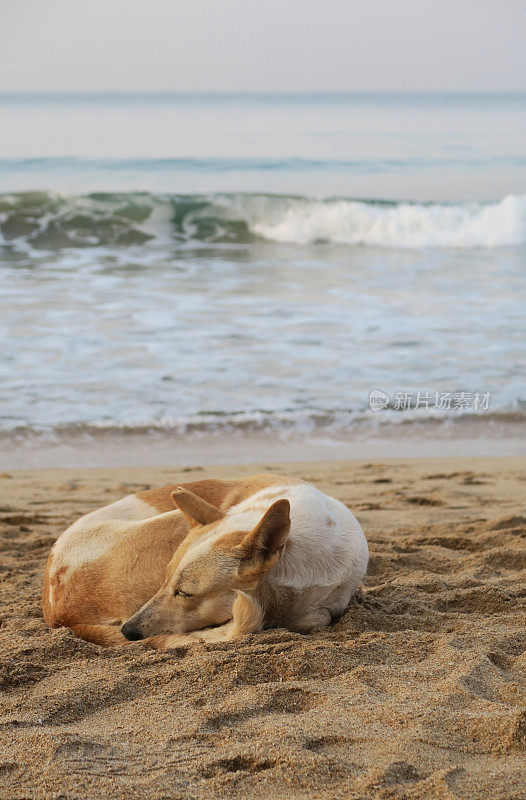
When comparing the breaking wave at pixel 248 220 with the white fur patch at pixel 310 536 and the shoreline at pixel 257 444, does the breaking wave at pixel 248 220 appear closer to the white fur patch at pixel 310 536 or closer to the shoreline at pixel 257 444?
the shoreline at pixel 257 444

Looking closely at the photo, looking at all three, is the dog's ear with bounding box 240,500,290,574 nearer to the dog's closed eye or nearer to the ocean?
the dog's closed eye

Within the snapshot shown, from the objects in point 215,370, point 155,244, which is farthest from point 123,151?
point 215,370

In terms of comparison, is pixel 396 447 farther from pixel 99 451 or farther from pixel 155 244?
pixel 155 244

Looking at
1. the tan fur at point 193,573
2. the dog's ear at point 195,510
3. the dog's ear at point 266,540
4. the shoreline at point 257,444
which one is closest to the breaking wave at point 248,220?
the shoreline at point 257,444

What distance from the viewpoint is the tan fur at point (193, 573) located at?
311cm

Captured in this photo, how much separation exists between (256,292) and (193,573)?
457 inches

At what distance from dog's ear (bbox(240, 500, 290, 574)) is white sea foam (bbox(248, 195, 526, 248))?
19183 millimetres

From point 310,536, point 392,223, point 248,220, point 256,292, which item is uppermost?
point 248,220

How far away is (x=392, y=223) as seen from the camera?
23031 mm

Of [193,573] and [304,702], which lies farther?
[193,573]

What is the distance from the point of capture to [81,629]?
3.38 metres

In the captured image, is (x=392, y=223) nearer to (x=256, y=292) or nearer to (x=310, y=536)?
(x=256, y=292)

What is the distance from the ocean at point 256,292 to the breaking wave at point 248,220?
8 centimetres

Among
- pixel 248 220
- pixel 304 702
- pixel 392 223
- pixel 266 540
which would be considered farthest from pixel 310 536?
pixel 392 223
